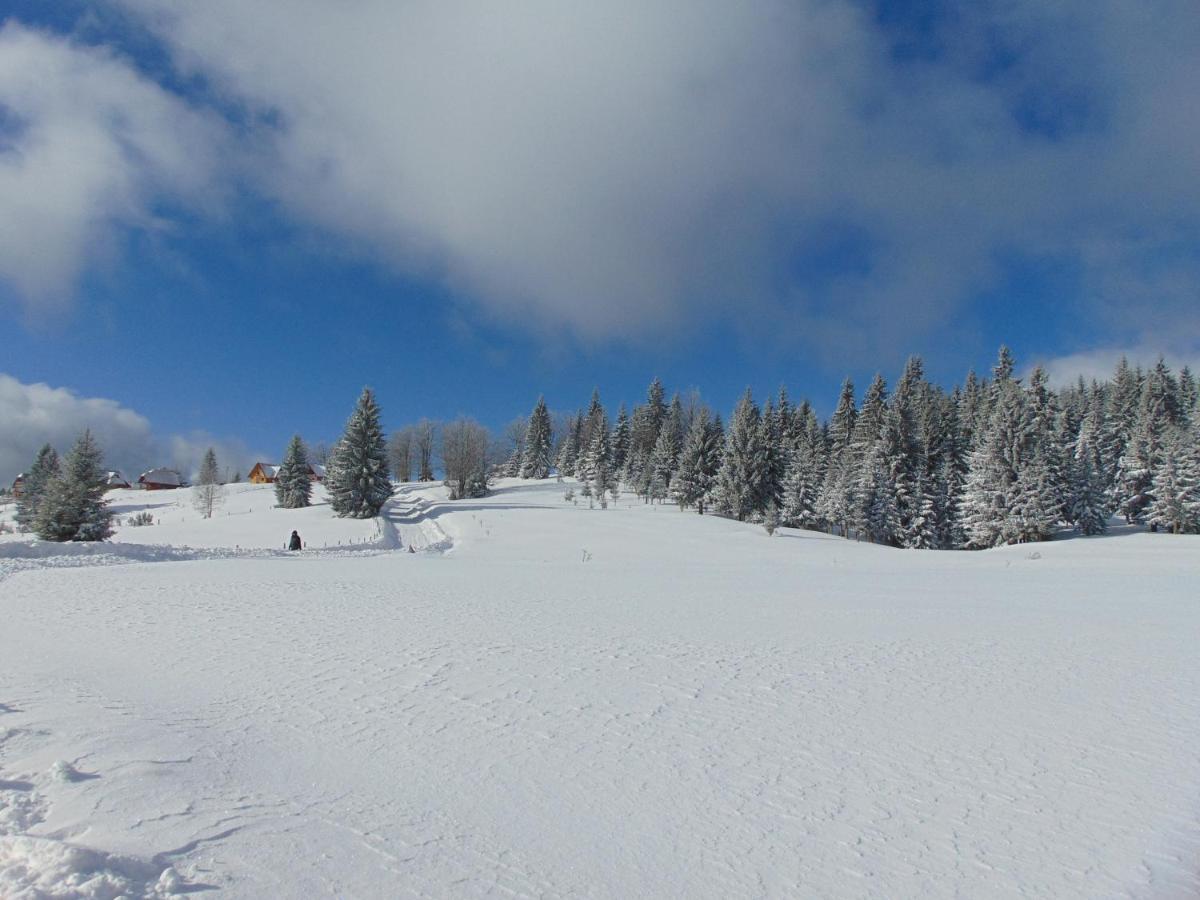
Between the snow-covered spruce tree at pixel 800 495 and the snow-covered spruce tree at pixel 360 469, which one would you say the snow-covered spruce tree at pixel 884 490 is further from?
the snow-covered spruce tree at pixel 360 469

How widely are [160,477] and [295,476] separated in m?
61.7

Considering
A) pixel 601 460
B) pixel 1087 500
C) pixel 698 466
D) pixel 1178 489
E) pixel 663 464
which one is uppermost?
pixel 601 460

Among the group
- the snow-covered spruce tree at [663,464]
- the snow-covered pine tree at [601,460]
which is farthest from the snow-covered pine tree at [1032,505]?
the snow-covered pine tree at [601,460]

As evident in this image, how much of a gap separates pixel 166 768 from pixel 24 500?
59533 mm

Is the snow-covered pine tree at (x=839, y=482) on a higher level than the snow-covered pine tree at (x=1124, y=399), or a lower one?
lower

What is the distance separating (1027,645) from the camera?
9188 mm

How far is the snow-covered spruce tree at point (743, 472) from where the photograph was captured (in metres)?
49.2

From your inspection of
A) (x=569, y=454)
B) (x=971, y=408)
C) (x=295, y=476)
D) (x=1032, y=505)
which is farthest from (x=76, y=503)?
(x=971, y=408)

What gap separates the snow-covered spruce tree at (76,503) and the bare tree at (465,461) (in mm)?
41708

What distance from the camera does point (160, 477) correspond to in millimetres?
98000

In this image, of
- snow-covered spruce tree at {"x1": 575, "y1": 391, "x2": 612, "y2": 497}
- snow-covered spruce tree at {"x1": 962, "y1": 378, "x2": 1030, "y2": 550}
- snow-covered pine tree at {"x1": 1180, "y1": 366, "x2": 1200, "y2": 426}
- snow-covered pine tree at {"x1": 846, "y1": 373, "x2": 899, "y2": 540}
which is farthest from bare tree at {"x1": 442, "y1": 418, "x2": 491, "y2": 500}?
snow-covered pine tree at {"x1": 1180, "y1": 366, "x2": 1200, "y2": 426}

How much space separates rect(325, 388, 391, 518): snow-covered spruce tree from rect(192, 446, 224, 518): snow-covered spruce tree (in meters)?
15.6

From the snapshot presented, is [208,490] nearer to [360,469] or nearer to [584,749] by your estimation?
[360,469]

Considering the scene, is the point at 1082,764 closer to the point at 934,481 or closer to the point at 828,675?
the point at 828,675
